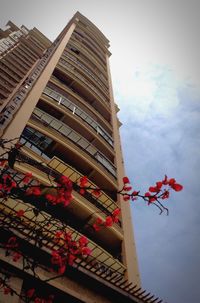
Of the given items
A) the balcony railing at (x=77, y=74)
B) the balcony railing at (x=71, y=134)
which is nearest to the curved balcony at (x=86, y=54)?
the balcony railing at (x=77, y=74)

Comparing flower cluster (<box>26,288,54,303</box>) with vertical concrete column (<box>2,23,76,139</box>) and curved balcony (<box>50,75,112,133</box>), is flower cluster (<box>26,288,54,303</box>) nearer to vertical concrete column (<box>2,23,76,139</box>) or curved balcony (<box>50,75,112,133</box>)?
vertical concrete column (<box>2,23,76,139</box>)

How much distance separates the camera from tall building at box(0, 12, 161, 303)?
8633 mm

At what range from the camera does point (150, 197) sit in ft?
13.5

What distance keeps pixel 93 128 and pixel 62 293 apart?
12160 mm

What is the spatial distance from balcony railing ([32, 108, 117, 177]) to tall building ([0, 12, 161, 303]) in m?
0.05

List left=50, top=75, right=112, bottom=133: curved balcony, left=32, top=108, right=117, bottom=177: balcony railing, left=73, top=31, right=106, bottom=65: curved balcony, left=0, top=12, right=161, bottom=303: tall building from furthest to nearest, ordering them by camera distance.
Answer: left=73, top=31, right=106, bottom=65: curved balcony → left=50, top=75, right=112, bottom=133: curved balcony → left=32, top=108, right=117, bottom=177: balcony railing → left=0, top=12, right=161, bottom=303: tall building

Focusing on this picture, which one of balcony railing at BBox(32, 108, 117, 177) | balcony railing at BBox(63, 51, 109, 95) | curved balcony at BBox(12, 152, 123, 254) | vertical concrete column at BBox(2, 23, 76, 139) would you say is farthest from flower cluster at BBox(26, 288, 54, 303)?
balcony railing at BBox(63, 51, 109, 95)

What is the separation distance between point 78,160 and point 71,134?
168cm

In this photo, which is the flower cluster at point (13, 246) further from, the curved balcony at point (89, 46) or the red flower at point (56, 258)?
the curved balcony at point (89, 46)

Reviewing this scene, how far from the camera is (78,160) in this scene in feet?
49.5

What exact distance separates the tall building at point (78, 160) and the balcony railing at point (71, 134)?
0.18ft

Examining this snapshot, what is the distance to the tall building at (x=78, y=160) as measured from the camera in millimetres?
8633

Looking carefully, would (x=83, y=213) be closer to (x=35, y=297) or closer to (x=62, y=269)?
(x=62, y=269)

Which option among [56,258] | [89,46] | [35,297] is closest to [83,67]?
[89,46]
